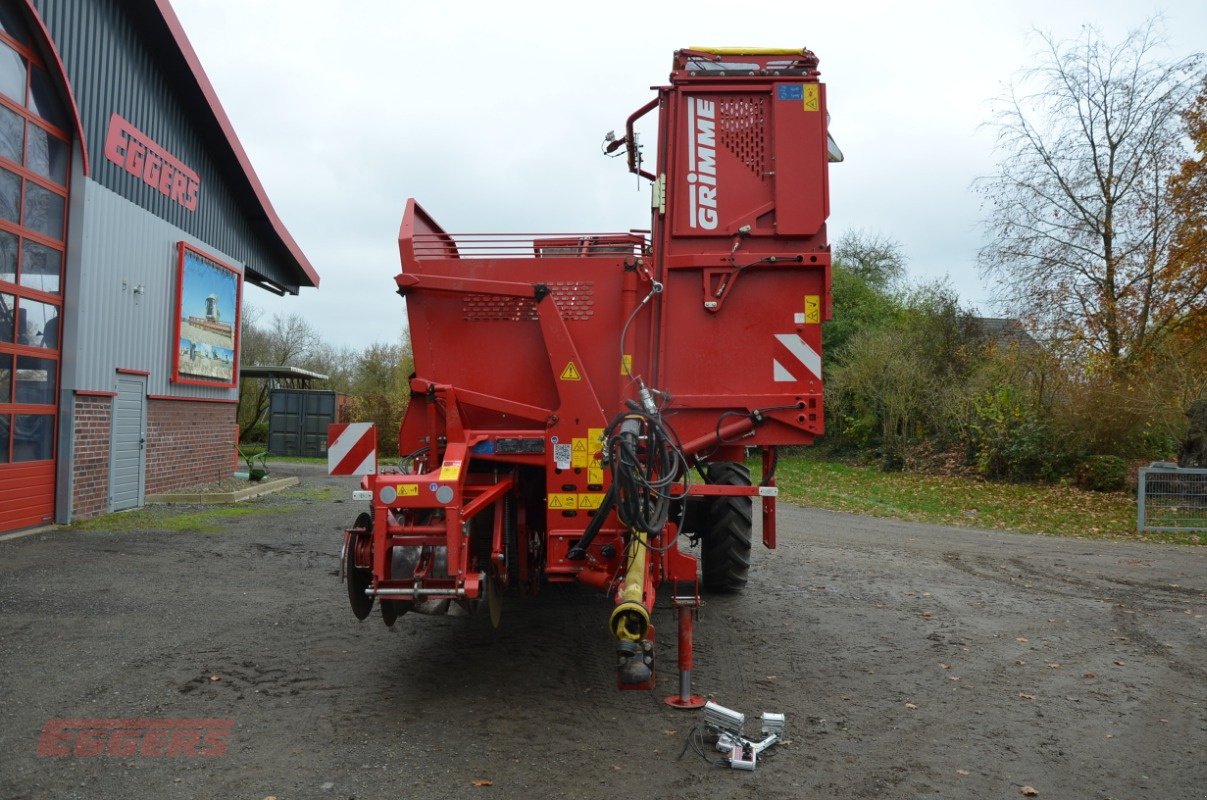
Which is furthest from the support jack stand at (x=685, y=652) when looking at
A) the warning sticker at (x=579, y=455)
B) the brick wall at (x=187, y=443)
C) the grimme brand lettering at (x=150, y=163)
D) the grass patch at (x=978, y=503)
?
the brick wall at (x=187, y=443)

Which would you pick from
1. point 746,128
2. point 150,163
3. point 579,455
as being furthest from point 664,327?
point 150,163

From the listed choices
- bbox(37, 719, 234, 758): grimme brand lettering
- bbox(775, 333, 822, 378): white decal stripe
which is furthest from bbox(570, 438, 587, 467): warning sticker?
bbox(37, 719, 234, 758): grimme brand lettering

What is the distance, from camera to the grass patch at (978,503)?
15.2m

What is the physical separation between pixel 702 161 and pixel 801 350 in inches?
51.7

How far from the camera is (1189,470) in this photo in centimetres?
1428

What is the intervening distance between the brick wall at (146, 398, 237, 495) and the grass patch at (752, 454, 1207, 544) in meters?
10.1

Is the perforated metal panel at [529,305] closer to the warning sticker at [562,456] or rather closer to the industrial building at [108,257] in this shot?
the warning sticker at [562,456]

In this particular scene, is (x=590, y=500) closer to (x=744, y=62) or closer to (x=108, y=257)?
(x=744, y=62)

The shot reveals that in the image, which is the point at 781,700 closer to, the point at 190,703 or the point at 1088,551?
the point at 190,703

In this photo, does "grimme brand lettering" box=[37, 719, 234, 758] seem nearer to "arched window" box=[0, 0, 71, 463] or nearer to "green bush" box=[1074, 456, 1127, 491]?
"arched window" box=[0, 0, 71, 463]

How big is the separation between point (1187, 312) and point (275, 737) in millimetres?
21278

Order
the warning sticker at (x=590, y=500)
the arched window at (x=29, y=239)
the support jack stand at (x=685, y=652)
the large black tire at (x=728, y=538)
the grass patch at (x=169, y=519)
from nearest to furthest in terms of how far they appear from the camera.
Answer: the support jack stand at (x=685, y=652) < the warning sticker at (x=590, y=500) < the large black tire at (x=728, y=538) < the arched window at (x=29, y=239) < the grass patch at (x=169, y=519)

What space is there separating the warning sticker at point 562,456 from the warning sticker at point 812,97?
2.56 m

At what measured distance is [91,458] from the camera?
1214 centimetres
